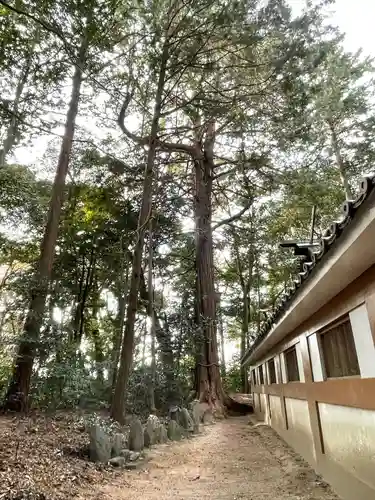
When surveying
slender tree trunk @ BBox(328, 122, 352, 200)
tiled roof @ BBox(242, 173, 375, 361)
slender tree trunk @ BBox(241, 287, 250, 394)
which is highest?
slender tree trunk @ BBox(328, 122, 352, 200)

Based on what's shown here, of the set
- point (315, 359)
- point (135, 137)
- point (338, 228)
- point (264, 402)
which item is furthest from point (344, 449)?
point (135, 137)

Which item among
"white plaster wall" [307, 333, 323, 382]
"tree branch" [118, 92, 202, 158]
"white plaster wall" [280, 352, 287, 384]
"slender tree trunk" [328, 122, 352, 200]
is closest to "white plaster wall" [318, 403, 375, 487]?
"white plaster wall" [307, 333, 323, 382]

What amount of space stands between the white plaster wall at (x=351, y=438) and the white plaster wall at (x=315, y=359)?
33 centimetres

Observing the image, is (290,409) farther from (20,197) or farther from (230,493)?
(20,197)

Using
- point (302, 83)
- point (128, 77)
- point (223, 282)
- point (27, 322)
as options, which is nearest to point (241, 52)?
point (302, 83)

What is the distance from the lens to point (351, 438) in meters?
3.34

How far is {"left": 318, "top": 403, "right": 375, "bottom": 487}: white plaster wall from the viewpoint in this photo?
2938mm

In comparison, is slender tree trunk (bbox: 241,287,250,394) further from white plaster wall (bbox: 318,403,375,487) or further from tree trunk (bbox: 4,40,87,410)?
white plaster wall (bbox: 318,403,375,487)

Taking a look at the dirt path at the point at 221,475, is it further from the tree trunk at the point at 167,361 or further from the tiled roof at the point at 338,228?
the tree trunk at the point at 167,361

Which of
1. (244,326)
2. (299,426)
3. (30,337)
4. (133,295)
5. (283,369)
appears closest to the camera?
(299,426)

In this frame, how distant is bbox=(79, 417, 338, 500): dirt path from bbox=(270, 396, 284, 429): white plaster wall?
41cm

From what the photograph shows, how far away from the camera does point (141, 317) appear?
38.2ft

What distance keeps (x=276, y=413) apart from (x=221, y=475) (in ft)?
11.4

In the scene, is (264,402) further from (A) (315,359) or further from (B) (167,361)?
(A) (315,359)
